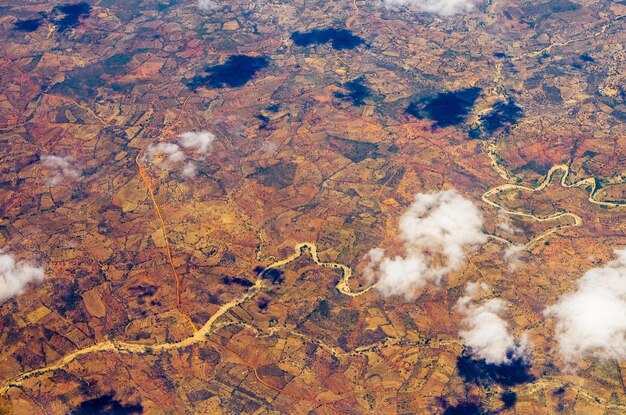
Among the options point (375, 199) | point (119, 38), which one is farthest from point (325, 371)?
point (119, 38)

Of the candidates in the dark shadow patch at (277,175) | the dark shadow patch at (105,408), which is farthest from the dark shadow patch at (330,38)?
the dark shadow patch at (105,408)

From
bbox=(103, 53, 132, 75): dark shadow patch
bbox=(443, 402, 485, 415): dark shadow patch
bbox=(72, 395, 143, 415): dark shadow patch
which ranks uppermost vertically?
bbox=(103, 53, 132, 75): dark shadow patch

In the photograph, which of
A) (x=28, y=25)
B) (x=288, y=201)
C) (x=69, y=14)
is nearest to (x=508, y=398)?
(x=288, y=201)

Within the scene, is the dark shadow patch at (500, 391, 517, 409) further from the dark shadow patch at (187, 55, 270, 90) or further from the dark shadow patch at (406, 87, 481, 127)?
the dark shadow patch at (187, 55, 270, 90)

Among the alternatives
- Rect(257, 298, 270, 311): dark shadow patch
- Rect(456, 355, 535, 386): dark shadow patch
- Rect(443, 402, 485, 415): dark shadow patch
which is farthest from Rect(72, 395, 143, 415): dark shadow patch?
Rect(456, 355, 535, 386): dark shadow patch

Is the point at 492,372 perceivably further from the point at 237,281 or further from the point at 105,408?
the point at 105,408

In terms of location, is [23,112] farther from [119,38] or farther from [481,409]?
[481,409]

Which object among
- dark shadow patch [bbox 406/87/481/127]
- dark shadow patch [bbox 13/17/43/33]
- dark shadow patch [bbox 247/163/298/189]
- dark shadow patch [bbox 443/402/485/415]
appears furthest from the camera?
dark shadow patch [bbox 13/17/43/33]
